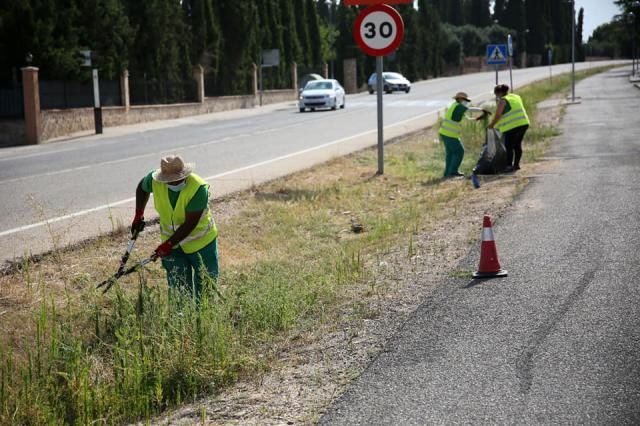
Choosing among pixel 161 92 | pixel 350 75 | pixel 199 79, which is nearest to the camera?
pixel 161 92

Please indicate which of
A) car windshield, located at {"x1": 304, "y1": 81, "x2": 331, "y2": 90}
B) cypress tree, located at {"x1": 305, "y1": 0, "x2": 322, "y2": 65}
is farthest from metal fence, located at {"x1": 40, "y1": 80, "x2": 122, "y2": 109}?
cypress tree, located at {"x1": 305, "y1": 0, "x2": 322, "y2": 65}

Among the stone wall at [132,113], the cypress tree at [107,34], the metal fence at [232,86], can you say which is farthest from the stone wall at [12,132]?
the metal fence at [232,86]

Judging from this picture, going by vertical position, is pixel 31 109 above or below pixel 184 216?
above

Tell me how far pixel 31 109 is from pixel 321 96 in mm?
15514

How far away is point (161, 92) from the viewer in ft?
127

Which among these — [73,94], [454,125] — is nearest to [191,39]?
[73,94]

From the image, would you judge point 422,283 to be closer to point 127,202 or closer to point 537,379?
point 537,379

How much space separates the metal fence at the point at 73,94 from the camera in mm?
29180

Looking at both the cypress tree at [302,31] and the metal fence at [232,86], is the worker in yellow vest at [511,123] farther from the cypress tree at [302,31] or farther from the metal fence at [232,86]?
the cypress tree at [302,31]

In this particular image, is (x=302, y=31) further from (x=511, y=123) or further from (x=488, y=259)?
(x=488, y=259)

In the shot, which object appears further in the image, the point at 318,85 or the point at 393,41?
the point at 318,85

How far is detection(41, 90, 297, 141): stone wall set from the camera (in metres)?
28.7

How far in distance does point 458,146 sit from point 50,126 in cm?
1792

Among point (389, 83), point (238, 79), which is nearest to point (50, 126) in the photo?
point (238, 79)
